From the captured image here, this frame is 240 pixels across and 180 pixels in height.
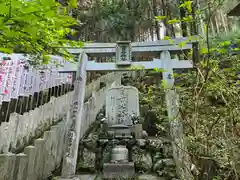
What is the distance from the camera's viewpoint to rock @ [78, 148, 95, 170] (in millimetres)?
5016

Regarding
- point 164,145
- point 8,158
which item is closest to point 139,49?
point 164,145

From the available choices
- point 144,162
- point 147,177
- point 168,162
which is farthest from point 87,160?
point 168,162

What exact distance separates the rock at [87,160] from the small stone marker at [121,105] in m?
1.65

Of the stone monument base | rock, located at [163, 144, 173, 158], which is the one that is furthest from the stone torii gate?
rock, located at [163, 144, 173, 158]

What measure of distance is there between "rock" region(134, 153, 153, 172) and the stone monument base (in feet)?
1.68

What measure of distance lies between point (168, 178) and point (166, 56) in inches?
118

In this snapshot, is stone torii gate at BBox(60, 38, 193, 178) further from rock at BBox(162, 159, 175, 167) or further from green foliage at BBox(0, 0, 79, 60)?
green foliage at BBox(0, 0, 79, 60)

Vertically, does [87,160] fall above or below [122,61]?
below

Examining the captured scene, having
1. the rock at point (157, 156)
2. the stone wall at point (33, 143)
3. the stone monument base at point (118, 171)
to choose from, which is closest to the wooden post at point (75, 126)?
the stone wall at point (33, 143)

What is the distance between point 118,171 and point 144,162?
89 cm

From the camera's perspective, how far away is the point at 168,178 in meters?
4.28

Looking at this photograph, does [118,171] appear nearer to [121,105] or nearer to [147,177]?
[147,177]

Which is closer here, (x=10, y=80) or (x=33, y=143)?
(x=33, y=143)

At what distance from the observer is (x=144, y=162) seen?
5.03 m
